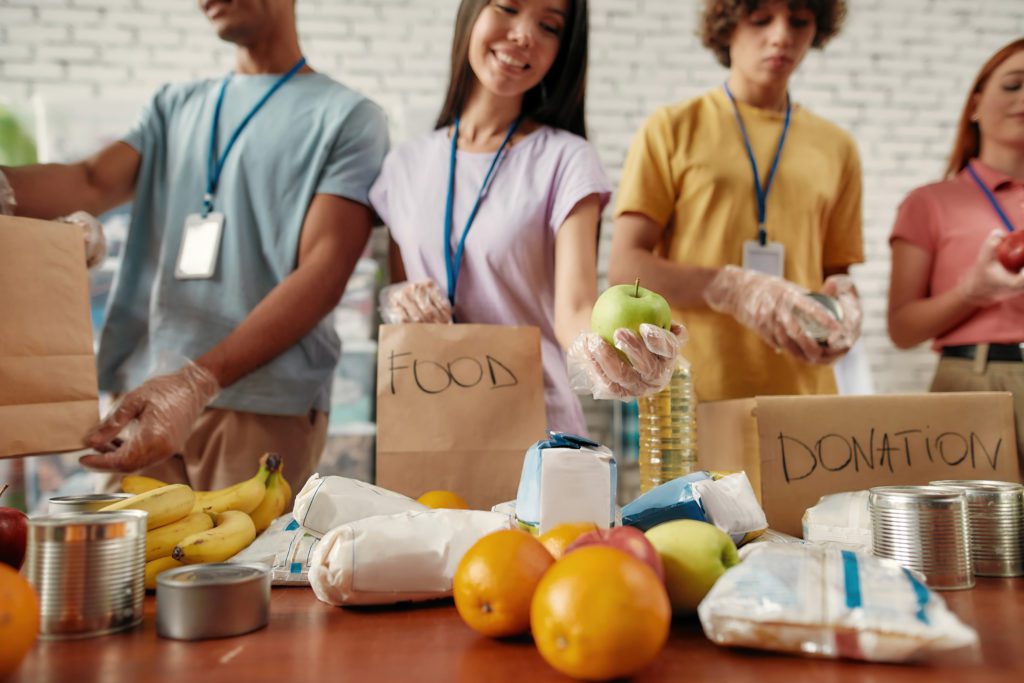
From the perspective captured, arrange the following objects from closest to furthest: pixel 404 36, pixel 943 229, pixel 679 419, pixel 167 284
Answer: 1. pixel 679 419
2. pixel 167 284
3. pixel 943 229
4. pixel 404 36

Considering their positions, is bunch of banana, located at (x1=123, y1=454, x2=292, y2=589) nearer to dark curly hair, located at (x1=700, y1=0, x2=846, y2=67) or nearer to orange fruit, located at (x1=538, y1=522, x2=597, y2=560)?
orange fruit, located at (x1=538, y1=522, x2=597, y2=560)

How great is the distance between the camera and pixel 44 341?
1.03 m

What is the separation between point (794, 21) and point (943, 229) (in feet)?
2.21

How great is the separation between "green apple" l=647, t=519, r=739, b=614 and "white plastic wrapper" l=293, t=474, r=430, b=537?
321 mm

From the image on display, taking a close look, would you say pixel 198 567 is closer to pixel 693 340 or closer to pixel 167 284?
pixel 167 284

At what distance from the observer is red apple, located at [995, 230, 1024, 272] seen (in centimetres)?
169

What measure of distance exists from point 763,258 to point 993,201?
686 millimetres

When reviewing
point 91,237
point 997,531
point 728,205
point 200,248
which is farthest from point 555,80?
point 997,531

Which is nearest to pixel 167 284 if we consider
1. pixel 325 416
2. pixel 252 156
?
pixel 252 156

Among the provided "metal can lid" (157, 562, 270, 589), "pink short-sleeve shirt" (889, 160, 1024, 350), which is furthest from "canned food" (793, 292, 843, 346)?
"metal can lid" (157, 562, 270, 589)

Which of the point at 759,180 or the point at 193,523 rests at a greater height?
the point at 759,180

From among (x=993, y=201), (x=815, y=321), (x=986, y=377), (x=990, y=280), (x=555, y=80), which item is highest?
(x=555, y=80)

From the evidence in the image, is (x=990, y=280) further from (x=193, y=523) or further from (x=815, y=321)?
(x=193, y=523)

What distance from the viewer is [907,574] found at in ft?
2.09
